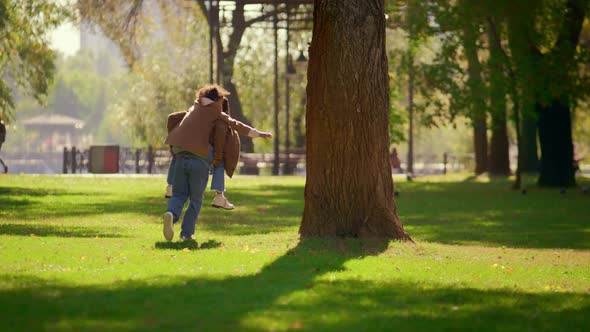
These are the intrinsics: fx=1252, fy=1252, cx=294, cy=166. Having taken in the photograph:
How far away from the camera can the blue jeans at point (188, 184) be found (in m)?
13.4

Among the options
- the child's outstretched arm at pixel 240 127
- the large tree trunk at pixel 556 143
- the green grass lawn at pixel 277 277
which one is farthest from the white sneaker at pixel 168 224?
the large tree trunk at pixel 556 143

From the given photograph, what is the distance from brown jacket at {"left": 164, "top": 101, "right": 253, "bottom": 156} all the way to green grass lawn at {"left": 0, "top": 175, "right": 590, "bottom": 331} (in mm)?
1066

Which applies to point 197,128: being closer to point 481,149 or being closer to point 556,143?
point 556,143

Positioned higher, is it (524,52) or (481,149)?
(524,52)

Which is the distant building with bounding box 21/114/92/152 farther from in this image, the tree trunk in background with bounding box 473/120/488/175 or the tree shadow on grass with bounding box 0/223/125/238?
the tree shadow on grass with bounding box 0/223/125/238

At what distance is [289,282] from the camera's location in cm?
990

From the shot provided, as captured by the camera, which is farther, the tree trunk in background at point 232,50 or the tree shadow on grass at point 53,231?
the tree trunk in background at point 232,50

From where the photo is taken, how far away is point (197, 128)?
1340 cm

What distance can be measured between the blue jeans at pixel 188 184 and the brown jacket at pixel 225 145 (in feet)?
0.64

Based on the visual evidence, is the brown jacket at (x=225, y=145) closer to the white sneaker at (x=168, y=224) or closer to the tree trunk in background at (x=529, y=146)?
the white sneaker at (x=168, y=224)

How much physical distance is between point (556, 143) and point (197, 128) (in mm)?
20363

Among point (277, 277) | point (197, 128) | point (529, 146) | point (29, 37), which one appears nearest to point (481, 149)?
point (529, 146)

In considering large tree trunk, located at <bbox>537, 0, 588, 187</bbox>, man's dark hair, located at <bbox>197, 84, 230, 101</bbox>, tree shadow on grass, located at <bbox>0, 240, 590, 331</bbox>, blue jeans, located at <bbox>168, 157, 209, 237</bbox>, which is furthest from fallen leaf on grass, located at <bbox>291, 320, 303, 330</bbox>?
large tree trunk, located at <bbox>537, 0, 588, 187</bbox>

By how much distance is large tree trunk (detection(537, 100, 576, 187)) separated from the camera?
3212 centimetres
